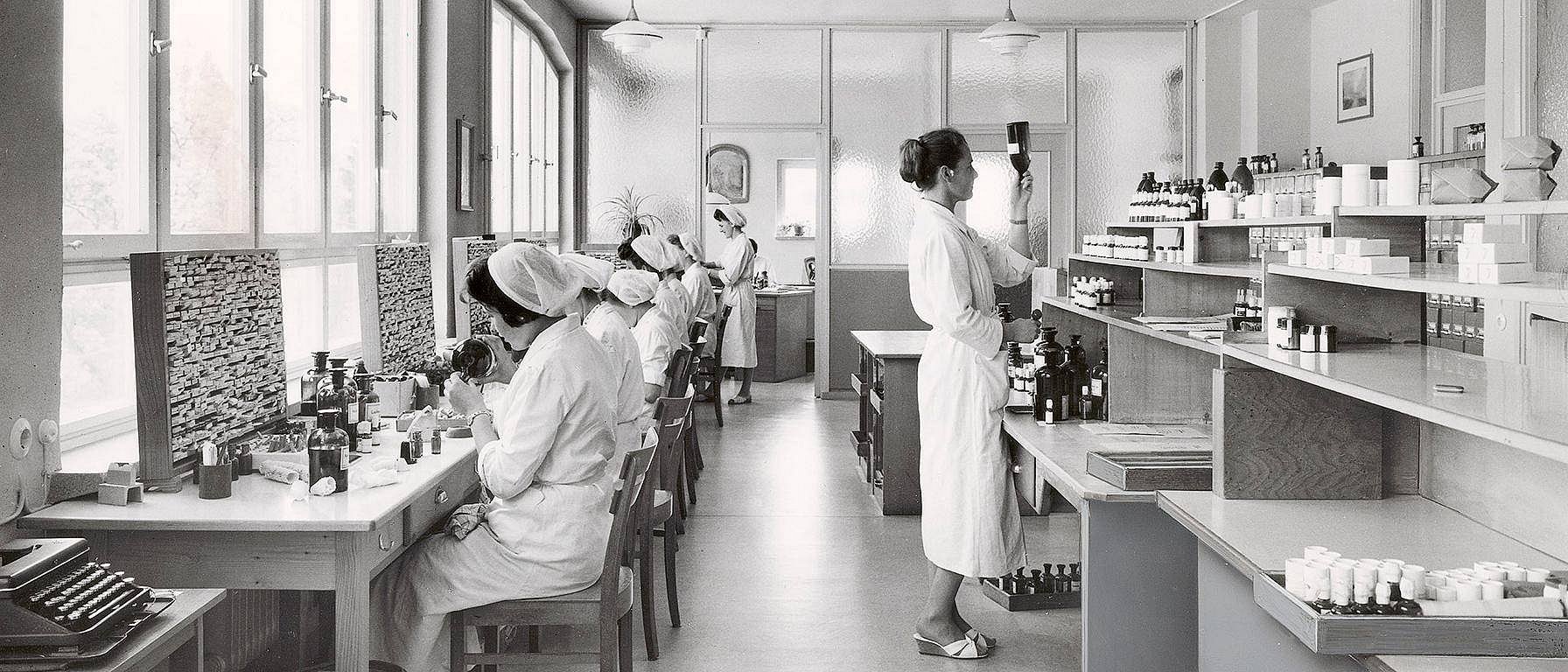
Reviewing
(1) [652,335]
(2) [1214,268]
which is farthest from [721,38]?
(2) [1214,268]

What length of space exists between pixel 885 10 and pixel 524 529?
7987mm

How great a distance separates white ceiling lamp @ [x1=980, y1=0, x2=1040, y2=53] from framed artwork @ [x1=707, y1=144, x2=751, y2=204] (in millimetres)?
5611

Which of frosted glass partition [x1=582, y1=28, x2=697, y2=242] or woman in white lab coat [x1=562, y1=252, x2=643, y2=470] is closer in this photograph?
woman in white lab coat [x1=562, y1=252, x2=643, y2=470]

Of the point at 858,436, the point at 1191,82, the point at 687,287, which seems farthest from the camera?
the point at 1191,82

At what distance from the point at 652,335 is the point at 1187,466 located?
3.13m

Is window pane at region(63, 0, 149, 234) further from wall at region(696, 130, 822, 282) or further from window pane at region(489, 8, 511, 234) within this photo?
wall at region(696, 130, 822, 282)

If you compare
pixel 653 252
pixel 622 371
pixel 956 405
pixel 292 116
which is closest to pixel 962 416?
pixel 956 405

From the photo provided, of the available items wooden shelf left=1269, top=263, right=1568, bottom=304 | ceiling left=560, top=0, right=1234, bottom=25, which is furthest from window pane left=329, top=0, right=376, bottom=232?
ceiling left=560, top=0, right=1234, bottom=25

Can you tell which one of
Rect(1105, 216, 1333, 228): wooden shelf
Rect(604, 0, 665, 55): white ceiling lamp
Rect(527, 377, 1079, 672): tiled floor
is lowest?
Rect(527, 377, 1079, 672): tiled floor

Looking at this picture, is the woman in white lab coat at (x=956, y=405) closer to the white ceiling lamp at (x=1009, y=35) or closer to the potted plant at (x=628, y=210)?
the white ceiling lamp at (x=1009, y=35)

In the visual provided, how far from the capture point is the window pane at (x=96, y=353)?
122 inches

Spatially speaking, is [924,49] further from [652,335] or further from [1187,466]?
[1187,466]

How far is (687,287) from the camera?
889 cm

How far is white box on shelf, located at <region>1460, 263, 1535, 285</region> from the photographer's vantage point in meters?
2.17
